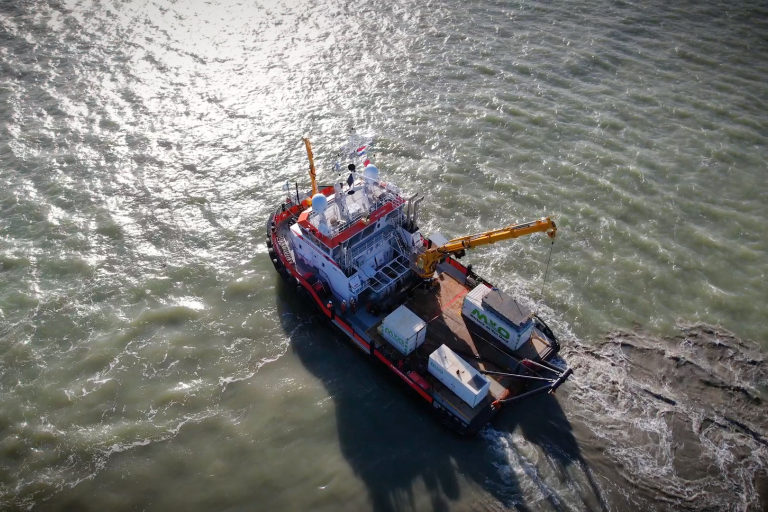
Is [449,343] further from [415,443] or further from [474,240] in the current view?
[474,240]

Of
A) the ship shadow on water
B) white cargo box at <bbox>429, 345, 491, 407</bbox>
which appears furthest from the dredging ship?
the ship shadow on water

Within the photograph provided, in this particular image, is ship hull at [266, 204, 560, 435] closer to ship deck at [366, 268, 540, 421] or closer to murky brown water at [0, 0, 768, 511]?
ship deck at [366, 268, 540, 421]

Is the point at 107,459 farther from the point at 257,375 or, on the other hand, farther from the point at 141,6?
the point at 141,6

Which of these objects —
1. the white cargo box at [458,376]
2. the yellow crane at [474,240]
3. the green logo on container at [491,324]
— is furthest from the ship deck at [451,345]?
the yellow crane at [474,240]

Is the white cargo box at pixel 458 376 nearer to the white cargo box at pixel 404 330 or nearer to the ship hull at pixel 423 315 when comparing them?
the ship hull at pixel 423 315

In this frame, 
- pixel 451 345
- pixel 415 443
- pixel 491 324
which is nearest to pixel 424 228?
pixel 491 324

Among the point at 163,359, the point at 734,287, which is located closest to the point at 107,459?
the point at 163,359
